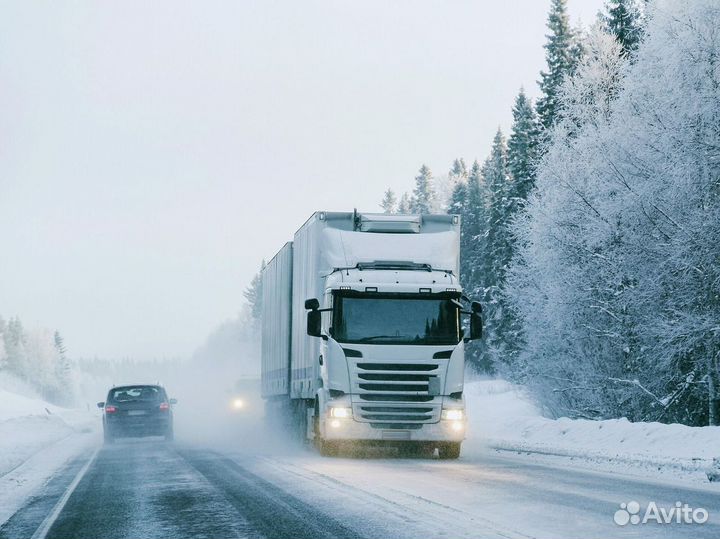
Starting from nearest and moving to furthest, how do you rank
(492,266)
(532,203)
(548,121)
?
(532,203) < (548,121) < (492,266)

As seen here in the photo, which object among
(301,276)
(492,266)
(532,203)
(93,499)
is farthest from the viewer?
(492,266)

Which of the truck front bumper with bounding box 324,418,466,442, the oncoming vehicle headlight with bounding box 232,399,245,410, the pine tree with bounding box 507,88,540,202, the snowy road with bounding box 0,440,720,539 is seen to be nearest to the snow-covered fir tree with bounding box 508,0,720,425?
the truck front bumper with bounding box 324,418,466,442

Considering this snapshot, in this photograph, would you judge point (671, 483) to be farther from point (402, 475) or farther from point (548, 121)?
point (548, 121)

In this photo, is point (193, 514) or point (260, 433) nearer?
point (193, 514)

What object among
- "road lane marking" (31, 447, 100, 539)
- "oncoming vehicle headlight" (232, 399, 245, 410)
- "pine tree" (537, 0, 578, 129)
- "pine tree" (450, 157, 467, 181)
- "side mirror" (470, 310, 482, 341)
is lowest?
"road lane marking" (31, 447, 100, 539)

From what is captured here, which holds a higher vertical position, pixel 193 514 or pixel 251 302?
pixel 251 302

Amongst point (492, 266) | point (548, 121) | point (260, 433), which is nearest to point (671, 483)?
point (260, 433)

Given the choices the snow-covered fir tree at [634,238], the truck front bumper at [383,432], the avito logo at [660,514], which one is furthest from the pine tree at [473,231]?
the avito logo at [660,514]

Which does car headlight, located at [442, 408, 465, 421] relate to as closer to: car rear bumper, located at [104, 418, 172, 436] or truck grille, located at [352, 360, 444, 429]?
truck grille, located at [352, 360, 444, 429]

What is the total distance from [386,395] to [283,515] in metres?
7.40

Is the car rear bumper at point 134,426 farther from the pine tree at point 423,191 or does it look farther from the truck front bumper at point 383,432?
the pine tree at point 423,191

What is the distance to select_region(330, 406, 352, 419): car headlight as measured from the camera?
17938 mm

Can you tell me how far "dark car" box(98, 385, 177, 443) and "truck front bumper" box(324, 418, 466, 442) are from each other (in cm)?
1193

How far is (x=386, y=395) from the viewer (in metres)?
18.0
